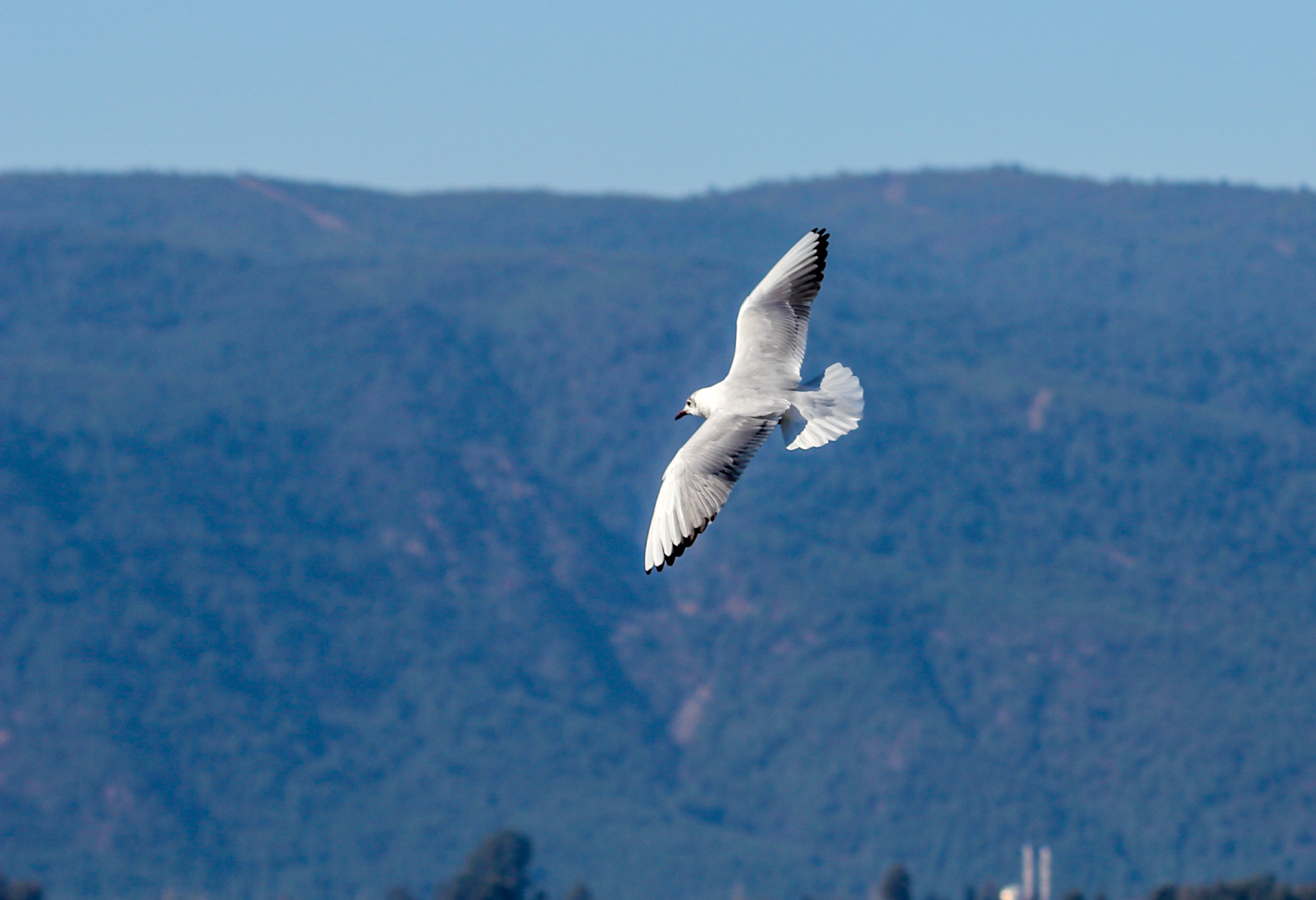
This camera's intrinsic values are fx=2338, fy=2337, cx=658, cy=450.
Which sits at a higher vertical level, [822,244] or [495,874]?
[822,244]

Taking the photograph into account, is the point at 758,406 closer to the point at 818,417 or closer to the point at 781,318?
the point at 818,417

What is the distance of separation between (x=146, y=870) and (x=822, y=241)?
610 ft

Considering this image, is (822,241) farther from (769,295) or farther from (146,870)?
(146,870)

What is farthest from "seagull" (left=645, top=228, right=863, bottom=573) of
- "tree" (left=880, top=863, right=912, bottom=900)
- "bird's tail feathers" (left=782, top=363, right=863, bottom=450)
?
"tree" (left=880, top=863, right=912, bottom=900)

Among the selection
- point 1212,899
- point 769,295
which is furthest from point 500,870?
point 769,295

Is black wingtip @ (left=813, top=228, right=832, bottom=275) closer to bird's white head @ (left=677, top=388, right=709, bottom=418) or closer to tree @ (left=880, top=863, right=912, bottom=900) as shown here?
bird's white head @ (left=677, top=388, right=709, bottom=418)

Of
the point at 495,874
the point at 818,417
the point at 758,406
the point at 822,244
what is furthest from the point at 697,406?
the point at 495,874

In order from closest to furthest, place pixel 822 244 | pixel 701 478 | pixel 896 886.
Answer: pixel 701 478, pixel 822 244, pixel 896 886

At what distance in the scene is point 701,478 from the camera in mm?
18594

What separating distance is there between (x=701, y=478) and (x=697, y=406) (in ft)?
5.29

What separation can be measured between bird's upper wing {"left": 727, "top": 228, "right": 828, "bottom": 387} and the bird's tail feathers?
0.52 meters

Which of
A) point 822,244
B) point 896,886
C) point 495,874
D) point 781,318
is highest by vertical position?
point 822,244

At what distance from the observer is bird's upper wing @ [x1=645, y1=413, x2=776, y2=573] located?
17938 mm

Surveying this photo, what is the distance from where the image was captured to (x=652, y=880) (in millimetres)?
198625
